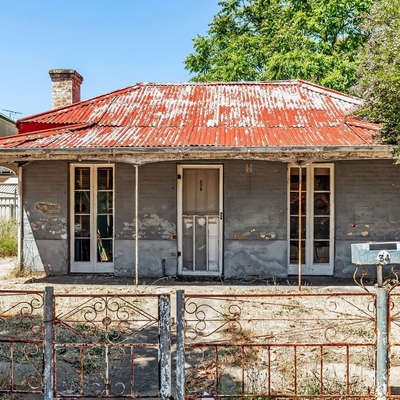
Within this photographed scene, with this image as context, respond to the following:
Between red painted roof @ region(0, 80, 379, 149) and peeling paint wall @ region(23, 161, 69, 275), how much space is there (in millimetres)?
854

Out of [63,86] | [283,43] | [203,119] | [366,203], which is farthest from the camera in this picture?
[283,43]

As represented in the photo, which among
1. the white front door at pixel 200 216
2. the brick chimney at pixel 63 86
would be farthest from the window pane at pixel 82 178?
the brick chimney at pixel 63 86

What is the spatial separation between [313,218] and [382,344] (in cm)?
582

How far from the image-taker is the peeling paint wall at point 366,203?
9.02 m

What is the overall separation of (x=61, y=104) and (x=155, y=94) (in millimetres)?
3087

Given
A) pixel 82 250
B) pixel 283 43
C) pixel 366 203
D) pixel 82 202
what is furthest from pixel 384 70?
pixel 283 43

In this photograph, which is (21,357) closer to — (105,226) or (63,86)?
(105,226)

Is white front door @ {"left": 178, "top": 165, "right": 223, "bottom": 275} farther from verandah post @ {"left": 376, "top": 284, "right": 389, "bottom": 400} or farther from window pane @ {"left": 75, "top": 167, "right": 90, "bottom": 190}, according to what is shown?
verandah post @ {"left": 376, "top": 284, "right": 389, "bottom": 400}

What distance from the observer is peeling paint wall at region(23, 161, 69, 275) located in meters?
9.36

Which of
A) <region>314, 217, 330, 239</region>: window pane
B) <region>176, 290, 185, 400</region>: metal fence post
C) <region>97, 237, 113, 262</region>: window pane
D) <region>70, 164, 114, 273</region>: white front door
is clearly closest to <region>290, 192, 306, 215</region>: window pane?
<region>314, 217, 330, 239</region>: window pane

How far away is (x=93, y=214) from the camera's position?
9492 mm

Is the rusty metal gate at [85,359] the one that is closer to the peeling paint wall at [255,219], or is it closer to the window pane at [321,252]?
the peeling paint wall at [255,219]

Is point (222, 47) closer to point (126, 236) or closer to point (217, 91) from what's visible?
point (217, 91)

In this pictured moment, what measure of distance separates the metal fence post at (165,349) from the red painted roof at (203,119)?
179 inches
